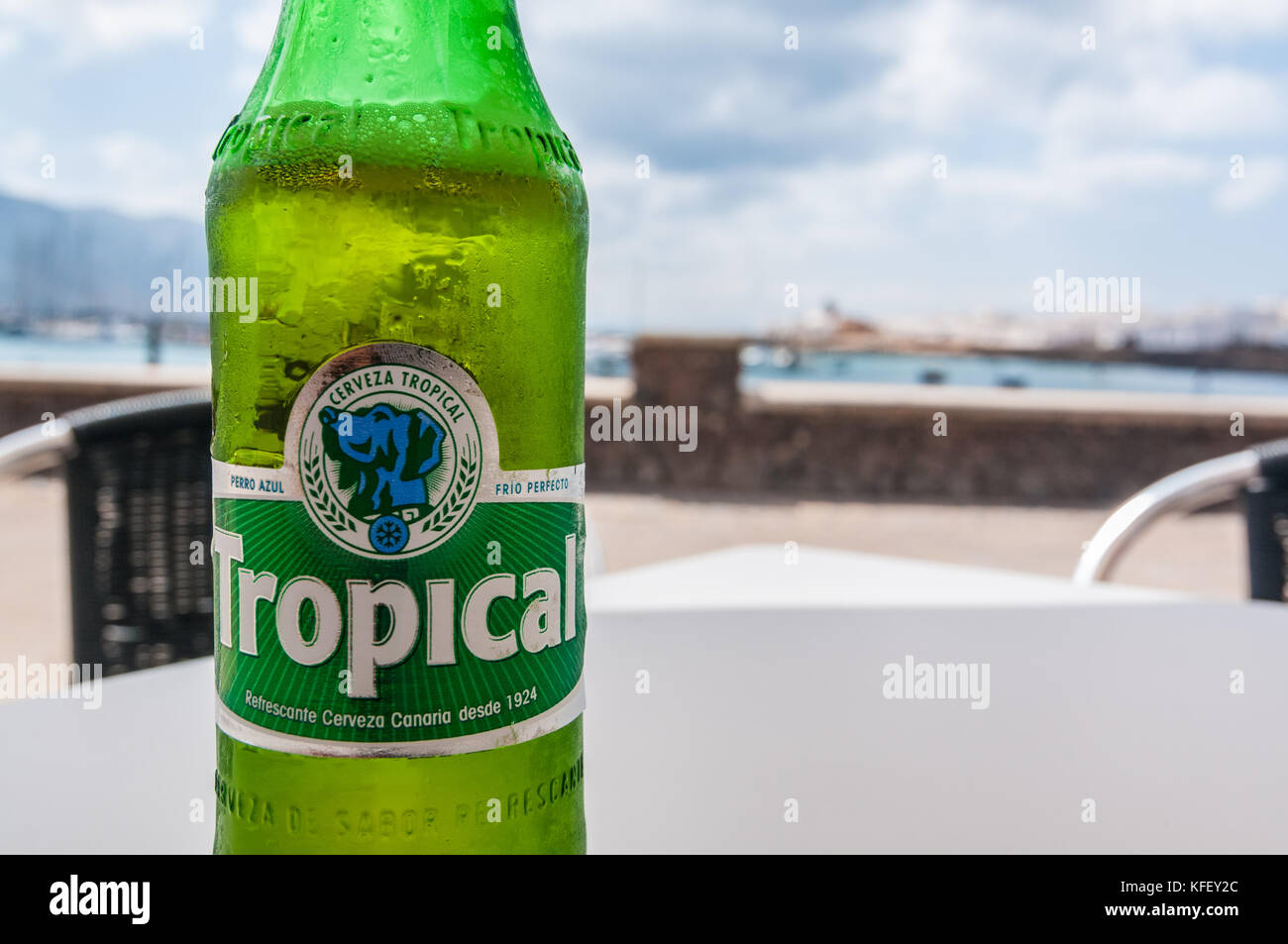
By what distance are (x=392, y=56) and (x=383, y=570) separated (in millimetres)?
361

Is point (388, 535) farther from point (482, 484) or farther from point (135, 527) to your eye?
point (135, 527)

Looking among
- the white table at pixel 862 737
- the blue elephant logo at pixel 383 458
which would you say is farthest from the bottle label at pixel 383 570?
the white table at pixel 862 737

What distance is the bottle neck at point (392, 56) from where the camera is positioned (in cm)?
72

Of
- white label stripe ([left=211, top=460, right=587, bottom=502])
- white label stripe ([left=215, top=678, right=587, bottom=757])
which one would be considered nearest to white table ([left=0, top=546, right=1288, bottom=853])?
white label stripe ([left=215, top=678, right=587, bottom=757])

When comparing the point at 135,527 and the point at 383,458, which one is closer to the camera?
the point at 383,458

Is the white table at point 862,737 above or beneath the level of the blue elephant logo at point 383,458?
beneath

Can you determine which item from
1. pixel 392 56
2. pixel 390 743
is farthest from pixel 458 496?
pixel 392 56

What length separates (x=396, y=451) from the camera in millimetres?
577

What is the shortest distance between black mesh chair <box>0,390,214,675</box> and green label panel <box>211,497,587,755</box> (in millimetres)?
942

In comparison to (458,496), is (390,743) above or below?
below

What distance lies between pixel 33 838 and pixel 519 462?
0.37m

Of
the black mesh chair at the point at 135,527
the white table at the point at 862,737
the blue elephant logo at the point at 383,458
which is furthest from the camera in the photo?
the black mesh chair at the point at 135,527

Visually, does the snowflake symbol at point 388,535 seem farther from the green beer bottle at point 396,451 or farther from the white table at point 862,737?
the white table at point 862,737

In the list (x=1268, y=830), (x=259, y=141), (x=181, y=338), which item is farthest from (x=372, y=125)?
(x=181, y=338)
